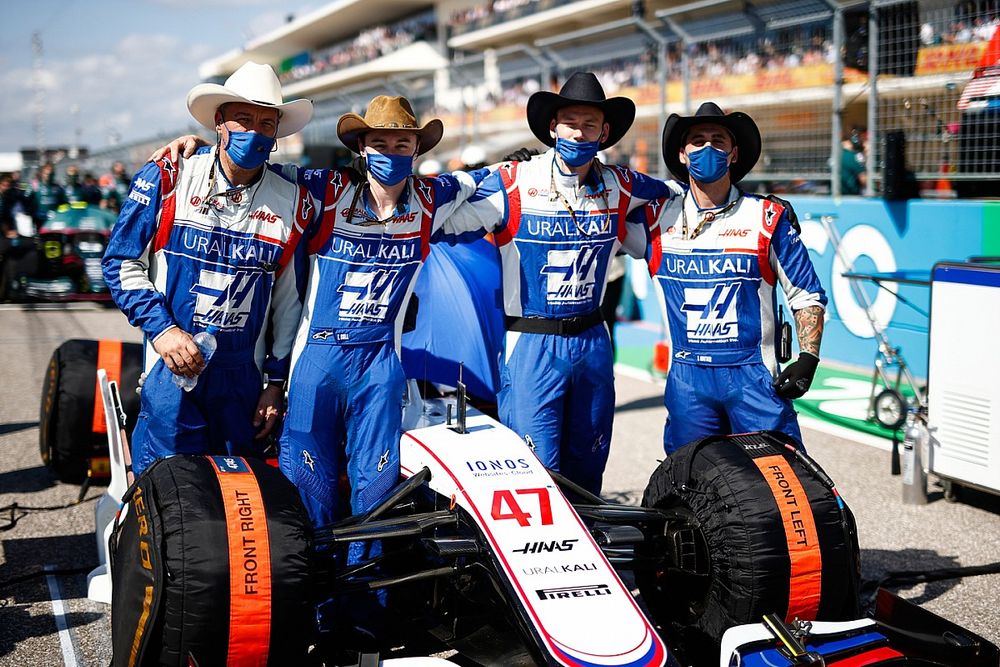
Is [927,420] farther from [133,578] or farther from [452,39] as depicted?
[452,39]

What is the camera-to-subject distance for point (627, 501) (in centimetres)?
574

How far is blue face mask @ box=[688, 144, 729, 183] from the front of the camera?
429cm

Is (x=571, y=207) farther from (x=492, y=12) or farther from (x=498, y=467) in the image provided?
(x=492, y=12)

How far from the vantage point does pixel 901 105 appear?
9.09 meters

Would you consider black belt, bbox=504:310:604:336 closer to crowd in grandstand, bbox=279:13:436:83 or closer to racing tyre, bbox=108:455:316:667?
racing tyre, bbox=108:455:316:667

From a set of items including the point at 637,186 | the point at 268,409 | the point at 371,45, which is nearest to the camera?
the point at 268,409

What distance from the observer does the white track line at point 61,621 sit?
12.3 feet

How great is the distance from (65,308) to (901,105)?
12248 millimetres

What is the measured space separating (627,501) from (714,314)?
1816 mm

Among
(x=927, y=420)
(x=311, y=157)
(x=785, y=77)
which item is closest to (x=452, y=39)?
(x=311, y=157)

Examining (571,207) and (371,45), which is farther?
(371,45)

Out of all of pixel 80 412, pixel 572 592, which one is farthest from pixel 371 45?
pixel 572 592

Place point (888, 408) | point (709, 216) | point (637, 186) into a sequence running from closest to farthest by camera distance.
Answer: point (709, 216) → point (637, 186) → point (888, 408)

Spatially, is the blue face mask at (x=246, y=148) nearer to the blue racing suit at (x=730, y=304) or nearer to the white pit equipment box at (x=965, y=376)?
the blue racing suit at (x=730, y=304)
